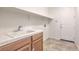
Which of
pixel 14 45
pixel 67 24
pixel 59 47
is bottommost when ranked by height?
pixel 59 47

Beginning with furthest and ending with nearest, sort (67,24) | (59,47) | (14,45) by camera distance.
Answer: (67,24), (59,47), (14,45)

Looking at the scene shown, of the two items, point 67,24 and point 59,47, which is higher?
point 67,24

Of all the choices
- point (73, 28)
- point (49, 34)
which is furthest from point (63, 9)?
point (49, 34)

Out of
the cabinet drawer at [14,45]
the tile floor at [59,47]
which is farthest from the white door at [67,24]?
the cabinet drawer at [14,45]

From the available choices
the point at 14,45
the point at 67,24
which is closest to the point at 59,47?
the point at 67,24

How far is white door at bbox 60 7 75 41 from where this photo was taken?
359 centimetres

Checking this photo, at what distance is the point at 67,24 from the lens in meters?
3.71

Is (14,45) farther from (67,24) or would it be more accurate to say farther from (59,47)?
(67,24)

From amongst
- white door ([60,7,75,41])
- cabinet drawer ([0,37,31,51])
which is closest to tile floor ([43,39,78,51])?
white door ([60,7,75,41])

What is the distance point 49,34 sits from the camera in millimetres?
4215

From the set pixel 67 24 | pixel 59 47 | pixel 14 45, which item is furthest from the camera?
pixel 67 24

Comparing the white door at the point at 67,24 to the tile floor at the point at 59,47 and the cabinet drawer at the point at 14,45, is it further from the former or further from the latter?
the cabinet drawer at the point at 14,45

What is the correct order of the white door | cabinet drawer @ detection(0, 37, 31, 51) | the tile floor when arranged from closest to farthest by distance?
cabinet drawer @ detection(0, 37, 31, 51), the tile floor, the white door

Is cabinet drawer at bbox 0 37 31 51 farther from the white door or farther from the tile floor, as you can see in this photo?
the white door
